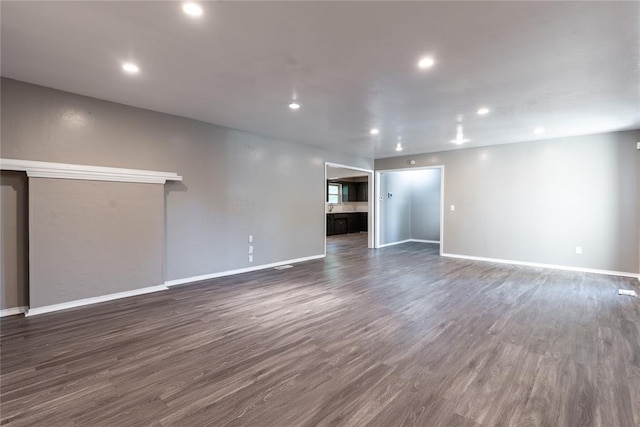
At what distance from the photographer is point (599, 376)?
212 cm

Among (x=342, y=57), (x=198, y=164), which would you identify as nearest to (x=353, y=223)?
(x=198, y=164)

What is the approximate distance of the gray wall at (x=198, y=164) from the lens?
3397 mm

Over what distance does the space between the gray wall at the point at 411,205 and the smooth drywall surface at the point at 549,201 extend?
1.92m

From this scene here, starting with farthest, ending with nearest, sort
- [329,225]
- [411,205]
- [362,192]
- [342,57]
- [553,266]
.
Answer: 1. [362,192]
2. [329,225]
3. [411,205]
4. [553,266]
5. [342,57]

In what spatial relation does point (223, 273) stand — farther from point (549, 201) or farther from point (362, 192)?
point (362, 192)

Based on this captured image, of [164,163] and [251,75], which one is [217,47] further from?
[164,163]

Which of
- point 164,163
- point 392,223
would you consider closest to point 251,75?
point 164,163

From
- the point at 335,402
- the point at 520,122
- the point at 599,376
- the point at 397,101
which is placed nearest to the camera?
the point at 335,402

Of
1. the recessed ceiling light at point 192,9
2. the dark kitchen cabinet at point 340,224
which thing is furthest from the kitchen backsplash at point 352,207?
the recessed ceiling light at point 192,9

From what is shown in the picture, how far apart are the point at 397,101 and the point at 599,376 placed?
10.6 feet

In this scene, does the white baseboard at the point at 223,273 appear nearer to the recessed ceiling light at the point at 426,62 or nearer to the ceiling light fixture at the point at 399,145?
the ceiling light fixture at the point at 399,145

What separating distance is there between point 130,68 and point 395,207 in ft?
25.3

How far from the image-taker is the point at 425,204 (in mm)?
9562

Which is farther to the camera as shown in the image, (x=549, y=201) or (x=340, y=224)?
(x=340, y=224)
